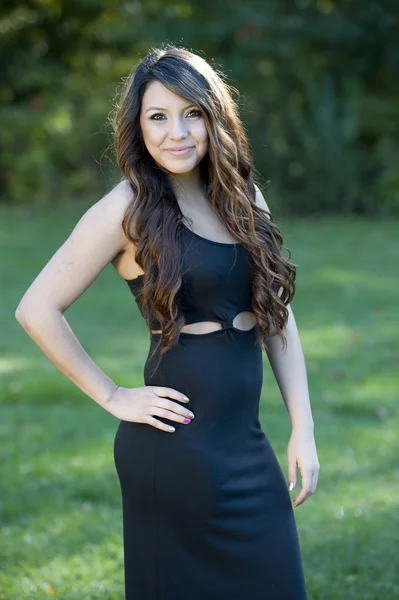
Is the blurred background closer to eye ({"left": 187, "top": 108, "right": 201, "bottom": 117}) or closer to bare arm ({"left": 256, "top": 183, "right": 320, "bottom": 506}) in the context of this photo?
eye ({"left": 187, "top": 108, "right": 201, "bottom": 117})

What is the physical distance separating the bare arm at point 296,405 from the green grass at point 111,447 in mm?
1418

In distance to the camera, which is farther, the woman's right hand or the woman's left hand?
the woman's left hand

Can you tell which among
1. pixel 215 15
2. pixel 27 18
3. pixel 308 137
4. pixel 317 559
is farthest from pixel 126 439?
pixel 27 18

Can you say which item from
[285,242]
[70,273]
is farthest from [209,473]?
[285,242]

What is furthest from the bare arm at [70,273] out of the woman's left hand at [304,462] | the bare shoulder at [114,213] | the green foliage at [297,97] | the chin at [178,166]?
the green foliage at [297,97]

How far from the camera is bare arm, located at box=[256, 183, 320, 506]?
9.30 feet

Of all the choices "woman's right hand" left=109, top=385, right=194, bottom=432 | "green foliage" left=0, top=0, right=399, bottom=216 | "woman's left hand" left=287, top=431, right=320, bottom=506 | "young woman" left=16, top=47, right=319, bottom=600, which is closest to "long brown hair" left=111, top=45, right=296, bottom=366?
"young woman" left=16, top=47, right=319, bottom=600

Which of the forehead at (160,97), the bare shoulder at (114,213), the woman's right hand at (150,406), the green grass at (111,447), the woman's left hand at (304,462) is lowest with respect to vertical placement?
the green grass at (111,447)

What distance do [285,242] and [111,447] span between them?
30.7 feet

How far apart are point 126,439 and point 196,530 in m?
0.32

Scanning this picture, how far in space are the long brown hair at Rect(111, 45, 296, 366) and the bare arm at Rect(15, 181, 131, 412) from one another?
2.0 inches

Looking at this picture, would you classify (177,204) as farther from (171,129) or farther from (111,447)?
(111,447)

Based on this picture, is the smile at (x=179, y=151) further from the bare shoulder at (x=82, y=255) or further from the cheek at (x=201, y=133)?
the bare shoulder at (x=82, y=255)

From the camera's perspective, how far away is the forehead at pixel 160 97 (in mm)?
2648
